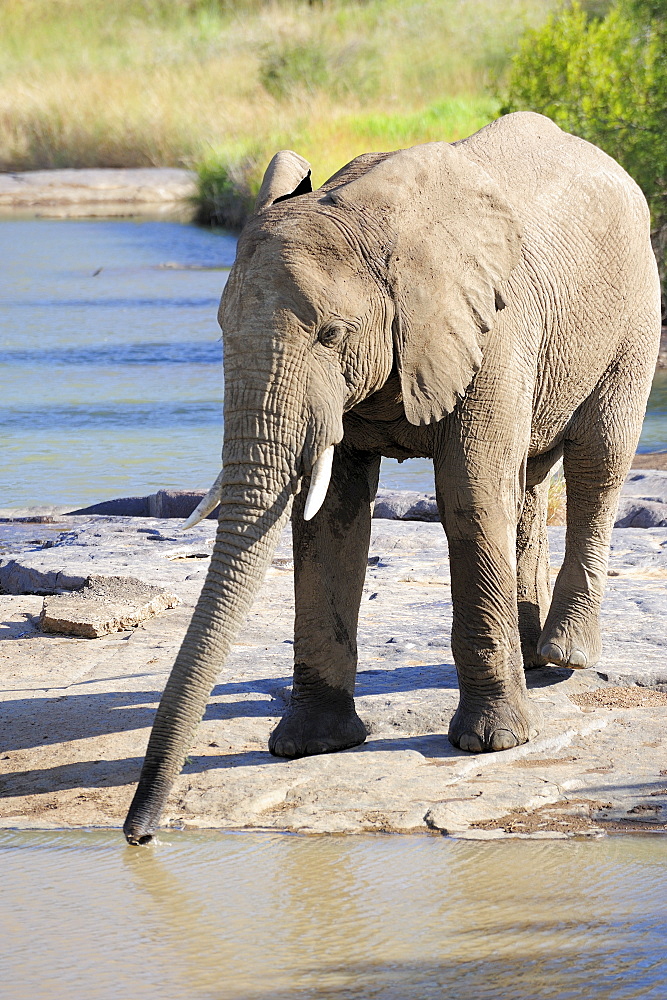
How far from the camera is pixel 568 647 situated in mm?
5922

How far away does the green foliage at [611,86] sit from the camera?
16.6 m

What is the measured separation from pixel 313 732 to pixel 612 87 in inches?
534

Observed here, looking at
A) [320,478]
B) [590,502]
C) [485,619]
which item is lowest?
[485,619]

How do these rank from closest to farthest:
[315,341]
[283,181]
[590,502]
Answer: [315,341] → [283,181] → [590,502]

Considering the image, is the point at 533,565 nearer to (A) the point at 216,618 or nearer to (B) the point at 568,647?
(B) the point at 568,647

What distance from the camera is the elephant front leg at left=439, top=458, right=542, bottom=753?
5.04 m

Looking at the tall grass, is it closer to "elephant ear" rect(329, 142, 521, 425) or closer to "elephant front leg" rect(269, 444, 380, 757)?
"elephant front leg" rect(269, 444, 380, 757)

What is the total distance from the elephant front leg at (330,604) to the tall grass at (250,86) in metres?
18.1

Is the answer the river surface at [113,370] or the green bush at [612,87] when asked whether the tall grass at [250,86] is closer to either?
the river surface at [113,370]

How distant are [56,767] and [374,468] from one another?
1561mm

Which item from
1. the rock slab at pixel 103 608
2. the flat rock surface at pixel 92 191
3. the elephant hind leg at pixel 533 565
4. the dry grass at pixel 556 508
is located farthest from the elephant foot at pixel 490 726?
the flat rock surface at pixel 92 191

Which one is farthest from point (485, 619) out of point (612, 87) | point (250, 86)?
point (250, 86)

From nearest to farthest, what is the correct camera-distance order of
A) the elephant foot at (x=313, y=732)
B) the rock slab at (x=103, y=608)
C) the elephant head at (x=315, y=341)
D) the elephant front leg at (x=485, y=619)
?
the elephant head at (x=315, y=341) < the elephant front leg at (x=485, y=619) < the elephant foot at (x=313, y=732) < the rock slab at (x=103, y=608)

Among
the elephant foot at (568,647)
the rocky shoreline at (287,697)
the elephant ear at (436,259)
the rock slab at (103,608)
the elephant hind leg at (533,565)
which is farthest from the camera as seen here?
the rock slab at (103,608)
